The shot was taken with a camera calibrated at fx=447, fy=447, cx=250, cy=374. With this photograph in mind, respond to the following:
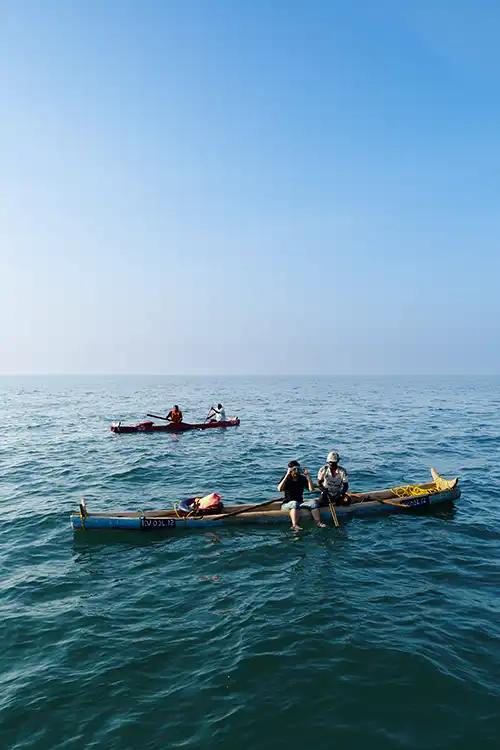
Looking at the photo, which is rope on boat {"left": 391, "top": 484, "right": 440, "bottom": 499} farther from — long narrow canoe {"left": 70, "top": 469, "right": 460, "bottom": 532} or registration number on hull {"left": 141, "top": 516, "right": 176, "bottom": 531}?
registration number on hull {"left": 141, "top": 516, "right": 176, "bottom": 531}

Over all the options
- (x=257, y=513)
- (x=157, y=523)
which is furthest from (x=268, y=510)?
(x=157, y=523)

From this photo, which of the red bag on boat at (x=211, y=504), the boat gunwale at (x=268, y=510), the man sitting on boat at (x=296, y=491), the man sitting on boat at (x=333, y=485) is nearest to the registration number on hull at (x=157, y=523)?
the boat gunwale at (x=268, y=510)

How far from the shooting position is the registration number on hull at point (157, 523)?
15.1 meters

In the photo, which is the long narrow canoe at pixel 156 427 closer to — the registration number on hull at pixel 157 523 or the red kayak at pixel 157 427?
the red kayak at pixel 157 427

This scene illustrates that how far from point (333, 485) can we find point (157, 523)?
646 centimetres

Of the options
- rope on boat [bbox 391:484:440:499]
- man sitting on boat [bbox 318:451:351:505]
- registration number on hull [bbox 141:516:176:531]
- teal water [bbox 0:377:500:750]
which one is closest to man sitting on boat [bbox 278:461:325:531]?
man sitting on boat [bbox 318:451:351:505]

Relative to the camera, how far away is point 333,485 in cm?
1659

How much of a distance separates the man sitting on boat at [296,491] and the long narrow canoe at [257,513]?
267 mm

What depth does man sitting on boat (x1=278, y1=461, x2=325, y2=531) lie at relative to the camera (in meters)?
15.8

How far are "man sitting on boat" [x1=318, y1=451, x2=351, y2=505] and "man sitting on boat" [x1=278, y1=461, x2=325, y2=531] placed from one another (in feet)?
1.40

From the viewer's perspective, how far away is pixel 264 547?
14148mm

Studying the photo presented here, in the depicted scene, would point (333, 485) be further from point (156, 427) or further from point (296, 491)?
point (156, 427)

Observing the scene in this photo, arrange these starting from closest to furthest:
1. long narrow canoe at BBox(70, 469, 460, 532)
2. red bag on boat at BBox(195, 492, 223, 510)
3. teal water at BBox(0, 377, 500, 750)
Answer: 1. teal water at BBox(0, 377, 500, 750)
2. long narrow canoe at BBox(70, 469, 460, 532)
3. red bag on boat at BBox(195, 492, 223, 510)

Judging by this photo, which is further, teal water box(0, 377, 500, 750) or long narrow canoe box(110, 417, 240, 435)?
long narrow canoe box(110, 417, 240, 435)
